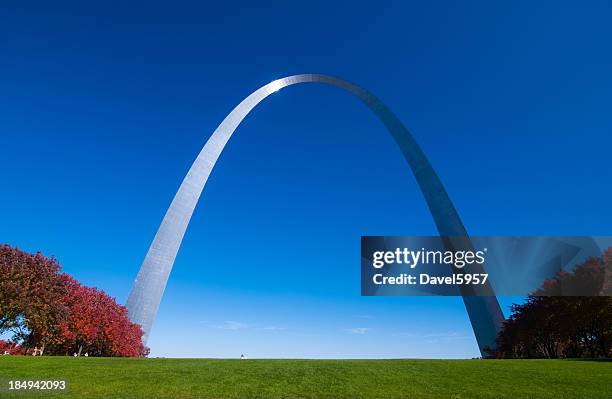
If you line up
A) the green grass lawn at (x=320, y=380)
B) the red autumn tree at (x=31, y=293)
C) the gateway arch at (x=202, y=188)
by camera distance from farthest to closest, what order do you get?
the gateway arch at (x=202, y=188)
the red autumn tree at (x=31, y=293)
the green grass lawn at (x=320, y=380)

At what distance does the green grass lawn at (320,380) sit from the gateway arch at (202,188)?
47.8 feet

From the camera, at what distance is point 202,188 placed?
127 feet

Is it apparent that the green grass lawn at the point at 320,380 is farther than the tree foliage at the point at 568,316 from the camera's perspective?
No

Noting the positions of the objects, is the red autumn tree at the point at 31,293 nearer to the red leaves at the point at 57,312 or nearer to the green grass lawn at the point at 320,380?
the red leaves at the point at 57,312

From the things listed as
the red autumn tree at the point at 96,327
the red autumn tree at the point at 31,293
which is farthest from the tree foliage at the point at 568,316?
the red autumn tree at the point at 31,293

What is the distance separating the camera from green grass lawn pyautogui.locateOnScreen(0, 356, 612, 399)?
39.2 ft

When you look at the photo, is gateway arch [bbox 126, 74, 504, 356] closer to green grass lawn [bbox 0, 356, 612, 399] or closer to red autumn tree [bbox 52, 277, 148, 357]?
red autumn tree [bbox 52, 277, 148, 357]

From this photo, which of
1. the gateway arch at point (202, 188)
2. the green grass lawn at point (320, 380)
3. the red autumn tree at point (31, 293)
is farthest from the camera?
the gateway arch at point (202, 188)

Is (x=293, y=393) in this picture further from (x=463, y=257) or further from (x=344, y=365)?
(x=463, y=257)

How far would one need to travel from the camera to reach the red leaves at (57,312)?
27188 mm

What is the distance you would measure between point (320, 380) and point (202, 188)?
1079 inches

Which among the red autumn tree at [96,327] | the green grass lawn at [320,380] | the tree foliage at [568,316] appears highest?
the tree foliage at [568,316]

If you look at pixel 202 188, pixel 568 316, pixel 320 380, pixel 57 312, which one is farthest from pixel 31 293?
pixel 568 316

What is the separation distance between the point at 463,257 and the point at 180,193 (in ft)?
79.6
